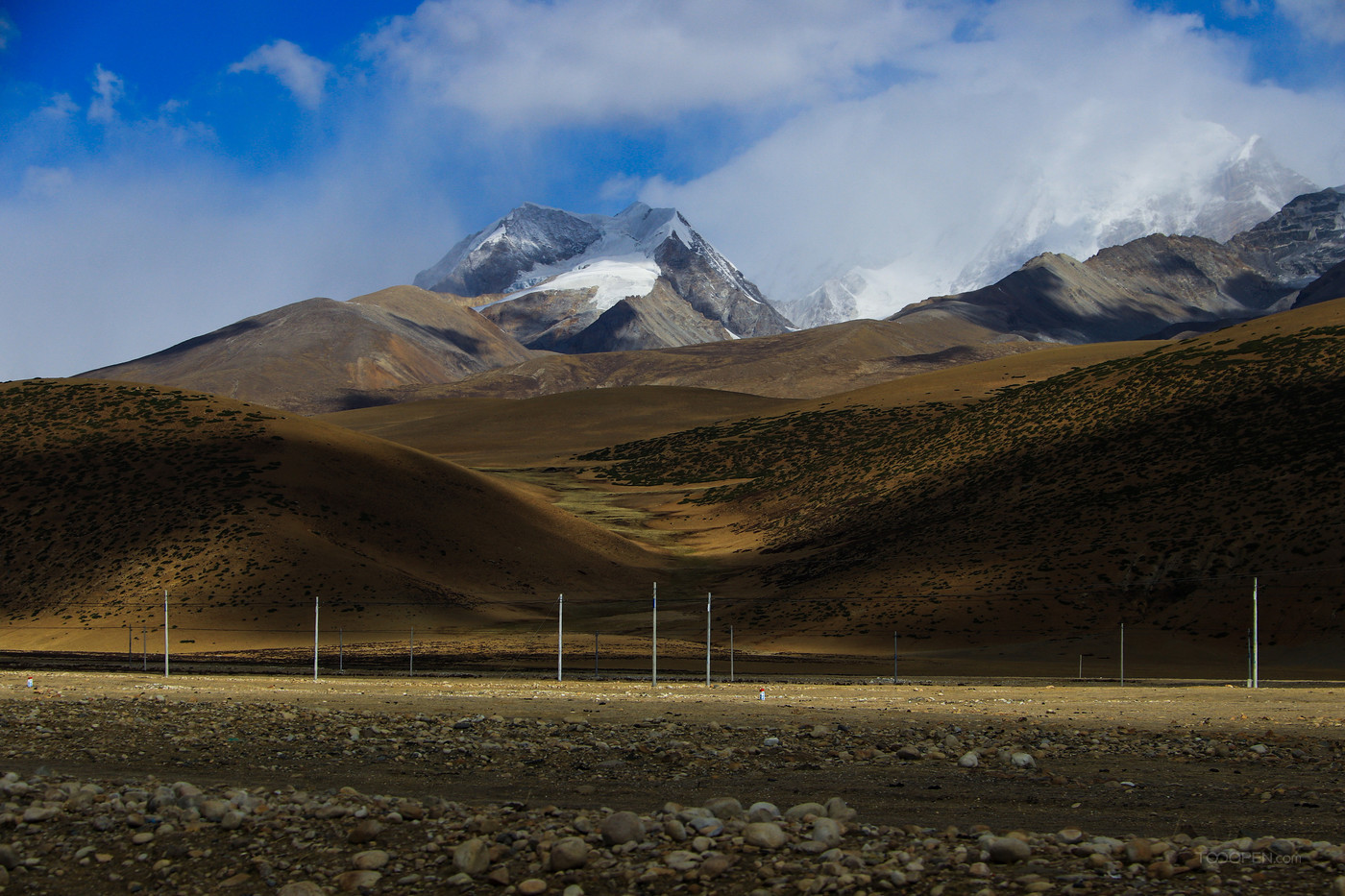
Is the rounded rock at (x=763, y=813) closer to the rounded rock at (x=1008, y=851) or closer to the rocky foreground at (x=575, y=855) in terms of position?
the rocky foreground at (x=575, y=855)

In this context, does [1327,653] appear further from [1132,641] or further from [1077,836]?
[1077,836]

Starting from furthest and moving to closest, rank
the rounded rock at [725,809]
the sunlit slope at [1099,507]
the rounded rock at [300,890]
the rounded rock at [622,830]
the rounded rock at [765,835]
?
1. the sunlit slope at [1099,507]
2. the rounded rock at [725,809]
3. the rounded rock at [622,830]
4. the rounded rock at [765,835]
5. the rounded rock at [300,890]

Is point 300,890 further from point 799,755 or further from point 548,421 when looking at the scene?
point 548,421

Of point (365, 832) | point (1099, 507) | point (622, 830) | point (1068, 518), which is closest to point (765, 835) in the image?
point (622, 830)

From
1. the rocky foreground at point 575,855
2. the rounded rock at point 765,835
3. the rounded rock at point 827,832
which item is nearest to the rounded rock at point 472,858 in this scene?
the rocky foreground at point 575,855

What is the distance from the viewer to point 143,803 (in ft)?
27.9

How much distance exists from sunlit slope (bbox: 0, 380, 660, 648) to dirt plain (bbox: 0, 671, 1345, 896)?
25579 millimetres

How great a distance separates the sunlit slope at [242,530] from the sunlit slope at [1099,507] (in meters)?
13.0

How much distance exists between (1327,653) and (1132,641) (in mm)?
6048

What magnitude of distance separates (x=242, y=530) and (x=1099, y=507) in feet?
127

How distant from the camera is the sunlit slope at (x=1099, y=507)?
40.8 metres

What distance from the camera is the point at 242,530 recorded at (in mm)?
51344

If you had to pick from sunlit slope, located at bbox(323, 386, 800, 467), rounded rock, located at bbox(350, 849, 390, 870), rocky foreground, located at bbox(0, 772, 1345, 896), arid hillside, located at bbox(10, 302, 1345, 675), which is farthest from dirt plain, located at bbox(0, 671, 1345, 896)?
sunlit slope, located at bbox(323, 386, 800, 467)

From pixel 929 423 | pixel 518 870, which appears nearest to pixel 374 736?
pixel 518 870
